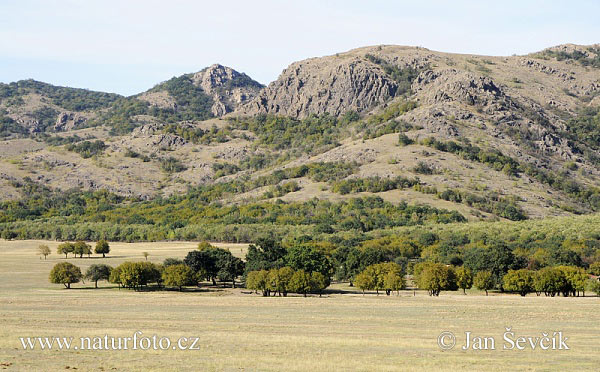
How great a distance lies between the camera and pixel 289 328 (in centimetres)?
6812

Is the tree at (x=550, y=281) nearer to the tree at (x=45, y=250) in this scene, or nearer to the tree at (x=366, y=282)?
the tree at (x=366, y=282)

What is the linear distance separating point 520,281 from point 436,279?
14.3 metres

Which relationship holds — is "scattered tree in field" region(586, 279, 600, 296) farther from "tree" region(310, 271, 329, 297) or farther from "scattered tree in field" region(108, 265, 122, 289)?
"scattered tree in field" region(108, 265, 122, 289)

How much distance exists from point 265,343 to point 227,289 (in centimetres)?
7263

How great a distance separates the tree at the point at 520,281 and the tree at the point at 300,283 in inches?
1346

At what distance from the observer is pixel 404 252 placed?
547ft

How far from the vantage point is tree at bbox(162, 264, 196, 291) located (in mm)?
123000

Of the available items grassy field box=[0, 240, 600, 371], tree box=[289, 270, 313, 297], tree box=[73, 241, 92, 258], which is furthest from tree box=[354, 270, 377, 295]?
tree box=[73, 241, 92, 258]

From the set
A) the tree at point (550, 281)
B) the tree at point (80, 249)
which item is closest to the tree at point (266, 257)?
the tree at point (550, 281)

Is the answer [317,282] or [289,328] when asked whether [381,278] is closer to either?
[317,282]

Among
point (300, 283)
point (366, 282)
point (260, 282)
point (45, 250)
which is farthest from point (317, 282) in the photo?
point (45, 250)

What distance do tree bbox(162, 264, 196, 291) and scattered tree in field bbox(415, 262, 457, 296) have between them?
39.2 m

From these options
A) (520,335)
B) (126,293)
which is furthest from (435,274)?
(520,335)

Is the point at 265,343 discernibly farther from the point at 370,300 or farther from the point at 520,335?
the point at 370,300
